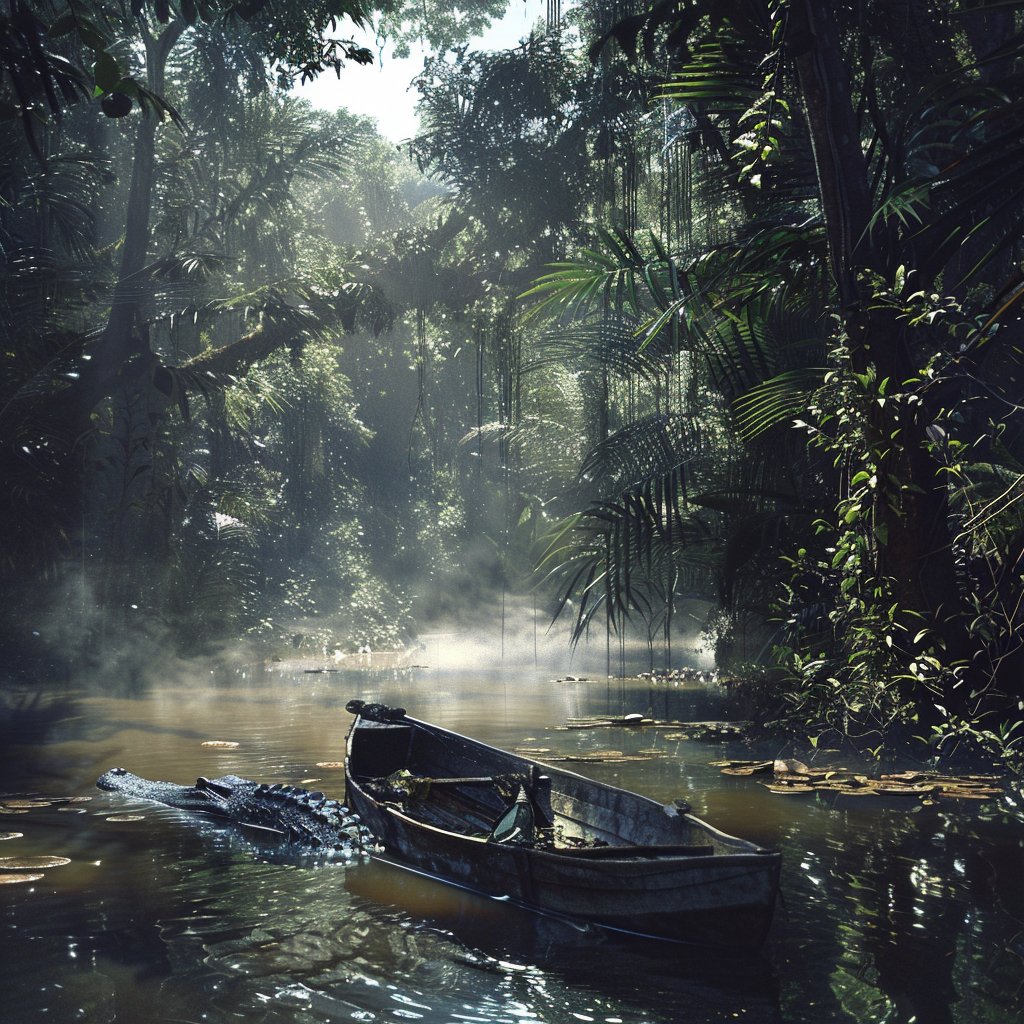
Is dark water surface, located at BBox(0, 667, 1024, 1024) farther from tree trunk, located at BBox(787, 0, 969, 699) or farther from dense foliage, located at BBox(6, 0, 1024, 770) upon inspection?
tree trunk, located at BBox(787, 0, 969, 699)

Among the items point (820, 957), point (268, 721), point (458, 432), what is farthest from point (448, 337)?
point (820, 957)

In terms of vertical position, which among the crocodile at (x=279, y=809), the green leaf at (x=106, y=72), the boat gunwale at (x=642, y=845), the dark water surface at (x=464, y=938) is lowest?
the dark water surface at (x=464, y=938)

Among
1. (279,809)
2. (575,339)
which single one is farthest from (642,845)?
(575,339)

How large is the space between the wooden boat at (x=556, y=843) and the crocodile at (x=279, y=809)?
0.65ft

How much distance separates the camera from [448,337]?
3045 centimetres

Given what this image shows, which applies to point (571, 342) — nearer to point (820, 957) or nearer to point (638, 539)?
point (638, 539)

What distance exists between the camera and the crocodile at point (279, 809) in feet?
26.2

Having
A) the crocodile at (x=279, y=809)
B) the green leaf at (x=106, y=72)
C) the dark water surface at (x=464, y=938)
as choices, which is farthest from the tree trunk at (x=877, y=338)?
the green leaf at (x=106, y=72)

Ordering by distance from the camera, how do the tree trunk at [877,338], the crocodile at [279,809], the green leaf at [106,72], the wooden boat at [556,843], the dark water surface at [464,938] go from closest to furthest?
the green leaf at [106,72] → the dark water surface at [464,938] → the wooden boat at [556,843] → the crocodile at [279,809] → the tree trunk at [877,338]

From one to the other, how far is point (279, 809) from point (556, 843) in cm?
274

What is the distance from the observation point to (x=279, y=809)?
27.8ft

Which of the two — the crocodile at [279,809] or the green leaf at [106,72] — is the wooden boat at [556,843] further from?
the green leaf at [106,72]

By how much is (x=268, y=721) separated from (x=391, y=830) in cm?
866

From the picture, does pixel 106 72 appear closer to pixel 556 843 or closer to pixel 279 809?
pixel 556 843
